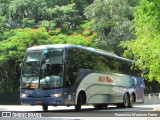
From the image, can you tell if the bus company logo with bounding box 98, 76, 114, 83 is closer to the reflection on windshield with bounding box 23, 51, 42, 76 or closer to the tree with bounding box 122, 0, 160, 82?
the tree with bounding box 122, 0, 160, 82

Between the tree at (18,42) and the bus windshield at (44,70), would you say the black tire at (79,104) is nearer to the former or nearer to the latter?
the bus windshield at (44,70)

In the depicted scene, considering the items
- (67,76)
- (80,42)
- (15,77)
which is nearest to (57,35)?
(80,42)

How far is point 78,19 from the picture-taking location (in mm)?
24297

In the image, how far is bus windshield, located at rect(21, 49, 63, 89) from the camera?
1261 centimetres

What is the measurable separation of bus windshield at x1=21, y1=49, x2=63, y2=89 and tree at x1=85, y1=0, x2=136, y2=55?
637cm

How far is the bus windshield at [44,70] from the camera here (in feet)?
41.4

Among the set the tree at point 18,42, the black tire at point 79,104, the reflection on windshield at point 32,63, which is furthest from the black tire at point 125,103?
the reflection on windshield at point 32,63

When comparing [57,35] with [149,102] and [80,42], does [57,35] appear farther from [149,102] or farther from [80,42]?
[149,102]

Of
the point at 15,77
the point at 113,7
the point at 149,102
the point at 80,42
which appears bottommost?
the point at 149,102

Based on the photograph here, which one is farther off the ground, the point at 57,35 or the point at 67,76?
the point at 57,35

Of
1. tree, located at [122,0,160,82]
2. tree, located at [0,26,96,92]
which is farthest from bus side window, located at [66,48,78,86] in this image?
tree, located at [0,26,96,92]

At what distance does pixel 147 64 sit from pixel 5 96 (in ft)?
22.5

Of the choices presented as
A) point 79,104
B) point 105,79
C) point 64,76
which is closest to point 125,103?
point 105,79

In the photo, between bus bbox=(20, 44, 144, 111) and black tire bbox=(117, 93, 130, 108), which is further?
black tire bbox=(117, 93, 130, 108)
